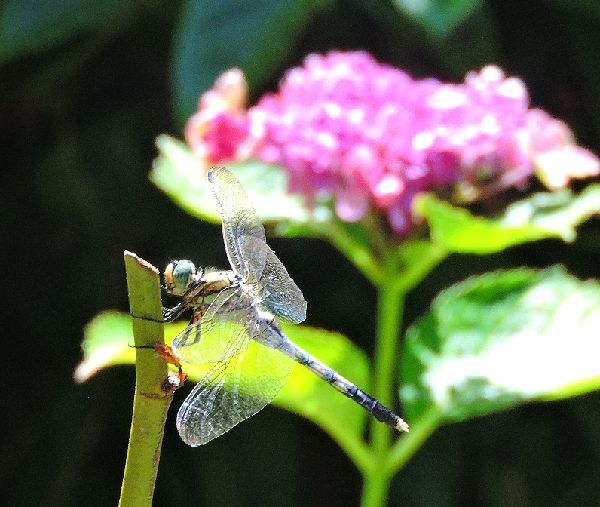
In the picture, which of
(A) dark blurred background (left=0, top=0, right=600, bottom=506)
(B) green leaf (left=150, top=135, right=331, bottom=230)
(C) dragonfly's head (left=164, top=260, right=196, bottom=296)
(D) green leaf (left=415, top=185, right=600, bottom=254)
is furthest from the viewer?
(A) dark blurred background (left=0, top=0, right=600, bottom=506)

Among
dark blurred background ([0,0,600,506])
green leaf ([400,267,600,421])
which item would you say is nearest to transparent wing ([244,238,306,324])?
green leaf ([400,267,600,421])

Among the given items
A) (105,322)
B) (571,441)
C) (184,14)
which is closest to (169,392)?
(105,322)

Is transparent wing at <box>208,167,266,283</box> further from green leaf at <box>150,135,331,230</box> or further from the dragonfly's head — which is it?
green leaf at <box>150,135,331,230</box>

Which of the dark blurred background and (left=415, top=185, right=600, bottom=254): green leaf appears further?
the dark blurred background

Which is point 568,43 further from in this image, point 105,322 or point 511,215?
point 105,322

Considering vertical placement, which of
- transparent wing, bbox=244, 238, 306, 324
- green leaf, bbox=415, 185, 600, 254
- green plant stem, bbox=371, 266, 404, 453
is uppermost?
green leaf, bbox=415, 185, 600, 254

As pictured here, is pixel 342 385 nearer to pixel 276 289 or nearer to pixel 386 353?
pixel 276 289
